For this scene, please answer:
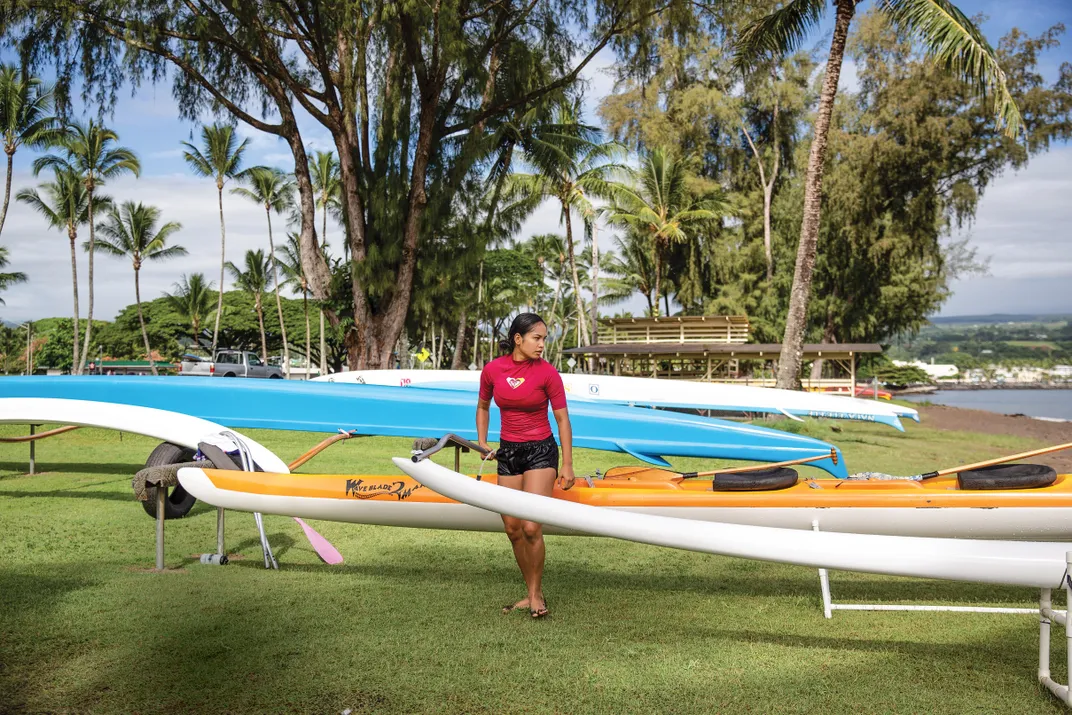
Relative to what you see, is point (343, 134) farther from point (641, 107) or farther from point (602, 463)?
point (641, 107)

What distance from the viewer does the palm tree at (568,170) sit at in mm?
19266

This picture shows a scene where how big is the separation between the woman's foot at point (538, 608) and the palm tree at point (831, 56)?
1065 centimetres

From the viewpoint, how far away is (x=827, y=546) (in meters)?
2.57

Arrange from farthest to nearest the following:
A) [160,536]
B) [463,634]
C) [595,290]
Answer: [595,290] < [160,536] < [463,634]

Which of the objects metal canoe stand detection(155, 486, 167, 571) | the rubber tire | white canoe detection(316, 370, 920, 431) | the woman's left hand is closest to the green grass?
white canoe detection(316, 370, 920, 431)

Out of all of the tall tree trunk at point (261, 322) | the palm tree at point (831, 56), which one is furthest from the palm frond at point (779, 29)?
the tall tree trunk at point (261, 322)

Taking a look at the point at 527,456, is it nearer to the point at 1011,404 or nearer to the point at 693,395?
the point at 693,395

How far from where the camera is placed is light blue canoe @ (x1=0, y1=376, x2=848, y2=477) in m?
8.00

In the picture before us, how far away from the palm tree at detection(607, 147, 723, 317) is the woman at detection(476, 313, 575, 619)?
23.6 metres

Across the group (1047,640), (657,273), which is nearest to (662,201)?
(657,273)

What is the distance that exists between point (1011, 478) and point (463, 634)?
2747mm

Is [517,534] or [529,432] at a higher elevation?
[529,432]

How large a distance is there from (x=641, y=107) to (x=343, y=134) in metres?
18.3

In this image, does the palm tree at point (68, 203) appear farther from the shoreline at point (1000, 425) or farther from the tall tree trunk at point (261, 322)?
the shoreline at point (1000, 425)
